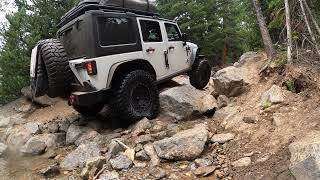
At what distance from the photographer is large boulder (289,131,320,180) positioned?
3.87 meters

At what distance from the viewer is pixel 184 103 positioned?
799cm

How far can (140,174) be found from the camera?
5.22 m

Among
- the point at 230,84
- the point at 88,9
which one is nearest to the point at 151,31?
the point at 88,9

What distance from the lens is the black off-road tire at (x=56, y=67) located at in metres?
6.93

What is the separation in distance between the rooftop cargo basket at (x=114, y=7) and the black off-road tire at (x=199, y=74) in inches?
85.8

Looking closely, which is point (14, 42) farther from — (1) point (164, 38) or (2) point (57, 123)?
(1) point (164, 38)

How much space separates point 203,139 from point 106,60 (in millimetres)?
2706

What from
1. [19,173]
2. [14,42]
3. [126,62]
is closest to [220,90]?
[126,62]

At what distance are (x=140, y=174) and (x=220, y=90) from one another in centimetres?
422

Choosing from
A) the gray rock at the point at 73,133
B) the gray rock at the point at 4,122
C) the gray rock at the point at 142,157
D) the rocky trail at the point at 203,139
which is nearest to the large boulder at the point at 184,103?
the rocky trail at the point at 203,139

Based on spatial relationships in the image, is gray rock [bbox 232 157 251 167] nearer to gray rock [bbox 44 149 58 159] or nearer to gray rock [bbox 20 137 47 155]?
gray rock [bbox 44 149 58 159]

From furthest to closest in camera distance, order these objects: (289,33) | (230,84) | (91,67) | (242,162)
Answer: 1. (230,84)
2. (289,33)
3. (91,67)
4. (242,162)

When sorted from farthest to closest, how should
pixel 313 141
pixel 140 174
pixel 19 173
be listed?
pixel 19 173, pixel 140 174, pixel 313 141

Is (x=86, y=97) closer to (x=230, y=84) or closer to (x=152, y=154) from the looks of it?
(x=152, y=154)
